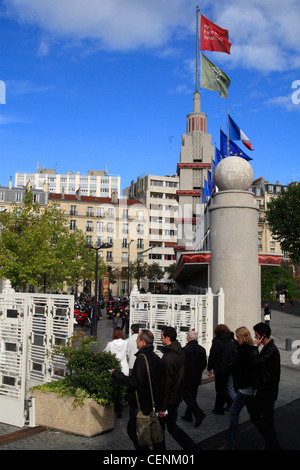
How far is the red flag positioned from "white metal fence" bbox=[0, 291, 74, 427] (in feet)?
75.5

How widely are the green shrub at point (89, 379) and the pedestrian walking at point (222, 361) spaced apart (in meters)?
1.85

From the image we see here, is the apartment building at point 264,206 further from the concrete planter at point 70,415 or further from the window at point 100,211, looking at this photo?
the concrete planter at point 70,415

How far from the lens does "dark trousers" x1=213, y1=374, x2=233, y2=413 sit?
8.40 m

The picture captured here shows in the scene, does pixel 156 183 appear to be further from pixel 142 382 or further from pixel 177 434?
pixel 142 382

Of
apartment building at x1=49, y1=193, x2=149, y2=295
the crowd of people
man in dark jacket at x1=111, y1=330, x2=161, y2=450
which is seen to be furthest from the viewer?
apartment building at x1=49, y1=193, x2=149, y2=295

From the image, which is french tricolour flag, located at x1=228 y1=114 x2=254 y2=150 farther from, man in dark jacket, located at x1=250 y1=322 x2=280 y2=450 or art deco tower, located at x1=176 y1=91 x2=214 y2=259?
art deco tower, located at x1=176 y1=91 x2=214 y2=259

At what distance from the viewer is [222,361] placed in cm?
825

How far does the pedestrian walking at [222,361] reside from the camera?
27.0ft

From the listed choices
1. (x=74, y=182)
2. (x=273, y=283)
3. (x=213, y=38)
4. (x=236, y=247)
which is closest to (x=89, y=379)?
(x=236, y=247)

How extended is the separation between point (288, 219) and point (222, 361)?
35.0 meters

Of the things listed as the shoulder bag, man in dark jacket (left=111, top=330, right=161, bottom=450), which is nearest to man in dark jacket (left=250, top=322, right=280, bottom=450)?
man in dark jacket (left=111, top=330, right=161, bottom=450)

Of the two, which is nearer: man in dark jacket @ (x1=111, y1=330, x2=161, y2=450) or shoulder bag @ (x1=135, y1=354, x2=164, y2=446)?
shoulder bag @ (x1=135, y1=354, x2=164, y2=446)

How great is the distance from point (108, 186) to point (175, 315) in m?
109
